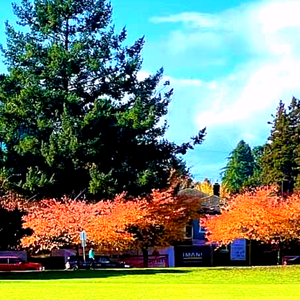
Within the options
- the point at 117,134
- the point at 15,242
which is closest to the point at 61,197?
the point at 117,134

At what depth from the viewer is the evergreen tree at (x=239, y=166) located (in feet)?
483

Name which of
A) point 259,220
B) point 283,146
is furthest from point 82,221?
point 283,146

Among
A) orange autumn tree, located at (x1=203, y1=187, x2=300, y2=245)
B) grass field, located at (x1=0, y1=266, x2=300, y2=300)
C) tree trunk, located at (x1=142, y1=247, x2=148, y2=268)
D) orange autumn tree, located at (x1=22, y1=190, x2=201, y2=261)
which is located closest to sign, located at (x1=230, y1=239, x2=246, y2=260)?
orange autumn tree, located at (x1=203, y1=187, x2=300, y2=245)

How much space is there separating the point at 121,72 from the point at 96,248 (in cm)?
1387

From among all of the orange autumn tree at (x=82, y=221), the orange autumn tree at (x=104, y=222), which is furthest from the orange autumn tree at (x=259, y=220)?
the orange autumn tree at (x=82, y=221)

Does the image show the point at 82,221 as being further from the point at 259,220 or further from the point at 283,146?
the point at 283,146

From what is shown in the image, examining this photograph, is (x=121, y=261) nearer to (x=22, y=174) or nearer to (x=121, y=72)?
(x=22, y=174)

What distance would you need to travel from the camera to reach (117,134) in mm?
57531

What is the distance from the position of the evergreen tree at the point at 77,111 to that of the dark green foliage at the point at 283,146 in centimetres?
2216

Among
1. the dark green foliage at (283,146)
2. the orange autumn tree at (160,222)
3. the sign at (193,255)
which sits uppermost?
the dark green foliage at (283,146)

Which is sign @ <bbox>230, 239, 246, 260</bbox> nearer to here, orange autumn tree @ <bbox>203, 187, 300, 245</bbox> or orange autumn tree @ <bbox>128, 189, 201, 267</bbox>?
orange autumn tree @ <bbox>203, 187, 300, 245</bbox>

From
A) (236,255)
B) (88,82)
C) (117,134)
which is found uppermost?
(88,82)

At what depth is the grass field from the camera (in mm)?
25469
